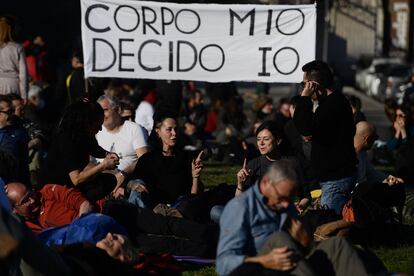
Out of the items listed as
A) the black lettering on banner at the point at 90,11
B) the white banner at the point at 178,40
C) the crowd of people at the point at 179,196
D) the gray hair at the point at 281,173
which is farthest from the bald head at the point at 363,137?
the gray hair at the point at 281,173

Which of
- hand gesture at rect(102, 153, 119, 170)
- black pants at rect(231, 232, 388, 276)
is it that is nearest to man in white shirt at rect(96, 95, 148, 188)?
hand gesture at rect(102, 153, 119, 170)

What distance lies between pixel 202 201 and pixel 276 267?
12.0ft

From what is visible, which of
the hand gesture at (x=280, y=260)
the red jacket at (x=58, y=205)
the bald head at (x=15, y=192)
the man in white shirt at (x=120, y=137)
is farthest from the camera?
the man in white shirt at (x=120, y=137)

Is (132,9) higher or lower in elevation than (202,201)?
higher

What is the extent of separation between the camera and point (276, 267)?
25.8 ft

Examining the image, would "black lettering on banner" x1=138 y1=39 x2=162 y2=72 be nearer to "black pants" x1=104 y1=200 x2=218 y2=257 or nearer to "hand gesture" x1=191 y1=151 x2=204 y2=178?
"hand gesture" x1=191 y1=151 x2=204 y2=178

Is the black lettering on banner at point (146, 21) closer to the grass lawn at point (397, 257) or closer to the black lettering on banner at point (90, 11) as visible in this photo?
the black lettering on banner at point (90, 11)

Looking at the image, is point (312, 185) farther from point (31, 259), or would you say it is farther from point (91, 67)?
point (31, 259)

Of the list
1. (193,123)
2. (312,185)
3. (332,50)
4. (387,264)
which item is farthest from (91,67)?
(332,50)

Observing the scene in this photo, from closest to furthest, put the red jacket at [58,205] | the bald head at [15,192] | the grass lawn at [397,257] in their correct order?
the bald head at [15,192] < the grass lawn at [397,257] < the red jacket at [58,205]

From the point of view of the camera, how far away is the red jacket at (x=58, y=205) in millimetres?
10344

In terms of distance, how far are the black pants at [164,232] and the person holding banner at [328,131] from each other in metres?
1.12

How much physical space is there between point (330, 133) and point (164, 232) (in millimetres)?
1636

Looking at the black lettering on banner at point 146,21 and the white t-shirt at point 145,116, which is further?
the white t-shirt at point 145,116
